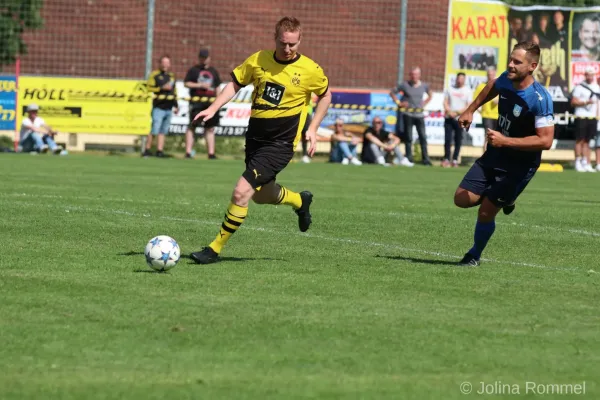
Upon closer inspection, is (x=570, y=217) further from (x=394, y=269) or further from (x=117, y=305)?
(x=117, y=305)

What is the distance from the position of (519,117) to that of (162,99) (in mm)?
16332

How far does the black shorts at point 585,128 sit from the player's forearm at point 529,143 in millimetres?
17429

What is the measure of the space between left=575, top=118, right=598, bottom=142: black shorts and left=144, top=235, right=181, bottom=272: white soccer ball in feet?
62.0

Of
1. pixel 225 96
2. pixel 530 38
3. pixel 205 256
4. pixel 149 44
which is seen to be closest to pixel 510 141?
pixel 225 96

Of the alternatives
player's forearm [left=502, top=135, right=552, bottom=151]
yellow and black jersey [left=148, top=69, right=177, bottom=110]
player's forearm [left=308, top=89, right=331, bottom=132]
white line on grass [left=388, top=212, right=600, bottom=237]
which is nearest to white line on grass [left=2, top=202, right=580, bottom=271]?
player's forearm [left=502, top=135, right=552, bottom=151]

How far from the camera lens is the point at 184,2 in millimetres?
34875

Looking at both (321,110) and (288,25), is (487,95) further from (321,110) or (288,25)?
(288,25)

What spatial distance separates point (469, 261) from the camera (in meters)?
9.54

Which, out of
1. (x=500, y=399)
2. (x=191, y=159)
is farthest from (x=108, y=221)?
(x=191, y=159)

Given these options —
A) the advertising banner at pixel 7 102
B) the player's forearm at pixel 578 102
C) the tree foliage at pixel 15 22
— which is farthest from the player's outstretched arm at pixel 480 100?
the tree foliage at pixel 15 22

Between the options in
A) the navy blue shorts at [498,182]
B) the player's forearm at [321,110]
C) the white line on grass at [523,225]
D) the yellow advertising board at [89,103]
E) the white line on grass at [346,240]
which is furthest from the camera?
the yellow advertising board at [89,103]

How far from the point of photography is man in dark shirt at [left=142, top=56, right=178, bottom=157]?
2480cm

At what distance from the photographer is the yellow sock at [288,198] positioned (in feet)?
33.2

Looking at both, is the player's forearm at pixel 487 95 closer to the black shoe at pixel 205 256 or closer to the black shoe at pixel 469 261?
the black shoe at pixel 469 261
